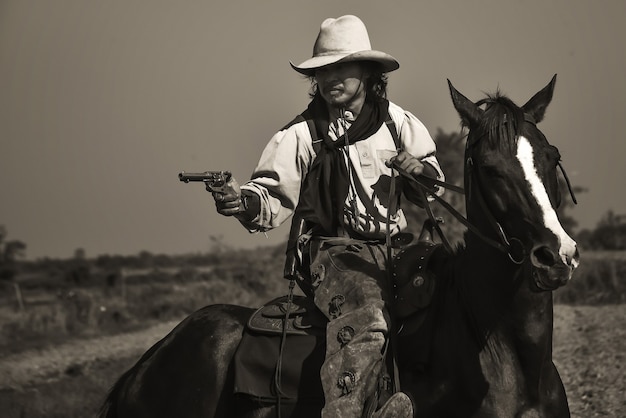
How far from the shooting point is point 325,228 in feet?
20.9

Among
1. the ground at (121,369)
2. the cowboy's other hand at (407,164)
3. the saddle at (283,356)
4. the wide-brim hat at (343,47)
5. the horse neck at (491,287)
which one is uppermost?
the wide-brim hat at (343,47)

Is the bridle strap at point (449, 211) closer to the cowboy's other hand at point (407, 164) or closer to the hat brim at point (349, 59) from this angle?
the cowboy's other hand at point (407, 164)

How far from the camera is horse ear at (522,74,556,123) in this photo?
5301 mm

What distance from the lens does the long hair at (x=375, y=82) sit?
6.59 m

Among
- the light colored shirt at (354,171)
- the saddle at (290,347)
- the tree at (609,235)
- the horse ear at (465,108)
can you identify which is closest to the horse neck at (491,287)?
the saddle at (290,347)

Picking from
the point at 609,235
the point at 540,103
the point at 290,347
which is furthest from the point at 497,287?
the point at 609,235

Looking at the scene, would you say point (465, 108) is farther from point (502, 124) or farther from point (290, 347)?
point (290, 347)

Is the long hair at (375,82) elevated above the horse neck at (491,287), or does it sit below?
above

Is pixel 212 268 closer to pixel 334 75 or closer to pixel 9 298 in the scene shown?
pixel 9 298

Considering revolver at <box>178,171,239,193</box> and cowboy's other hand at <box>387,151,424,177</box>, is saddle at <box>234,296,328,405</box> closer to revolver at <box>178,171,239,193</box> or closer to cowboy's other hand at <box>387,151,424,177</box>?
revolver at <box>178,171,239,193</box>

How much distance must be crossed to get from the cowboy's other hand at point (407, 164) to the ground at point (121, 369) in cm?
509

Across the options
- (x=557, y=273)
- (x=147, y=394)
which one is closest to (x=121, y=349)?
(x=147, y=394)

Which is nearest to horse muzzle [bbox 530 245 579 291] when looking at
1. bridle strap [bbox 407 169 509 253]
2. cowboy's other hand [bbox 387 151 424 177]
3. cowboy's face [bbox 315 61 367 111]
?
bridle strap [bbox 407 169 509 253]

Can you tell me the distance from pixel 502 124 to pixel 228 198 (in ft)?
5.92
